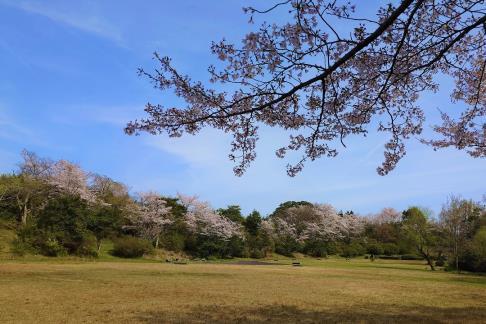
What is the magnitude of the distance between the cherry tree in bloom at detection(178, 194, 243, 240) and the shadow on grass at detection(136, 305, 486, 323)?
2869 cm

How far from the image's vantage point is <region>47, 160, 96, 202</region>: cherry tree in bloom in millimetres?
33375

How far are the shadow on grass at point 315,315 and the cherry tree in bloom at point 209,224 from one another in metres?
28.7

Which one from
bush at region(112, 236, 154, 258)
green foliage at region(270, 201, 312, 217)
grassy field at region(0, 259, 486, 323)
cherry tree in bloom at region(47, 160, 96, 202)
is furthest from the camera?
green foliage at region(270, 201, 312, 217)

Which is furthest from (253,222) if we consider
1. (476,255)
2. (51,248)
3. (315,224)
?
(51,248)

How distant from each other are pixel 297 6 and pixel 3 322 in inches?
268

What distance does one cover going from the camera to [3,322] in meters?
6.83

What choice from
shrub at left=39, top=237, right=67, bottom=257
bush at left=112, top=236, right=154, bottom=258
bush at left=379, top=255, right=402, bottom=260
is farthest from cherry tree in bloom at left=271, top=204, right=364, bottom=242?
shrub at left=39, top=237, right=67, bottom=257

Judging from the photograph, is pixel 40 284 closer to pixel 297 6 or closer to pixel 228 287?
pixel 228 287

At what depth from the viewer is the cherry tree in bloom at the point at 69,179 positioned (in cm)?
3338

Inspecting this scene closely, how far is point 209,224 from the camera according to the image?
125ft

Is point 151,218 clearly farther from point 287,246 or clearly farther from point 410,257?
point 410,257

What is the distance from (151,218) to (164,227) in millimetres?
2635

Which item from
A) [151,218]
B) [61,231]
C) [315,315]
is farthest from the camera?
[151,218]

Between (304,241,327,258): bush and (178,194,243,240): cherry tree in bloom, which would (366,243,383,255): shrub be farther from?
(178,194,243,240): cherry tree in bloom
